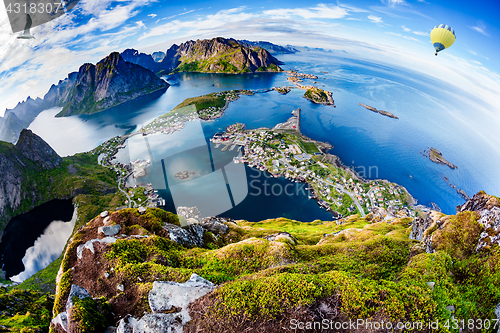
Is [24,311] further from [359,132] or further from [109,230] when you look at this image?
[359,132]

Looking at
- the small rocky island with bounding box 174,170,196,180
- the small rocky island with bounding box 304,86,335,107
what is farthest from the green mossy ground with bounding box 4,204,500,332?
the small rocky island with bounding box 304,86,335,107

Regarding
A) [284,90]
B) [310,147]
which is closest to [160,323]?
[310,147]

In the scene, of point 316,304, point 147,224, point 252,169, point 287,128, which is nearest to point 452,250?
point 316,304

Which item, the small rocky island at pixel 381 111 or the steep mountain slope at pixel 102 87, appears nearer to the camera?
the small rocky island at pixel 381 111

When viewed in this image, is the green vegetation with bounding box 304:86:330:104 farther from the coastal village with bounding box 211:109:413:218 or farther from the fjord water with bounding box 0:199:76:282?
the fjord water with bounding box 0:199:76:282

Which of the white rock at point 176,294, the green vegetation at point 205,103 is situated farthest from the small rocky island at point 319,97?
the white rock at point 176,294

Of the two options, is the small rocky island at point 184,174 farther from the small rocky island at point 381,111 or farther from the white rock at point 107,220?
the small rocky island at point 381,111
